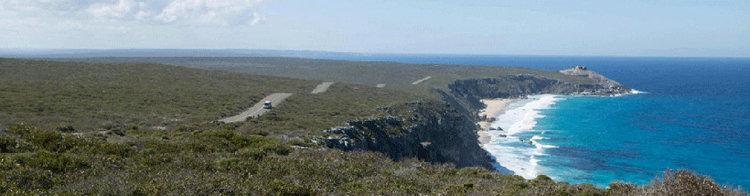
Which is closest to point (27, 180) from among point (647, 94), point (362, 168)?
point (362, 168)

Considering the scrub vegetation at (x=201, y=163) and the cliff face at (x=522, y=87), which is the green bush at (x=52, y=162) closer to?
the scrub vegetation at (x=201, y=163)

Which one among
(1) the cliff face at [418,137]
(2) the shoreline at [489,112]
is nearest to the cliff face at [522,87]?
(2) the shoreline at [489,112]

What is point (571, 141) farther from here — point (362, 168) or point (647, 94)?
point (647, 94)

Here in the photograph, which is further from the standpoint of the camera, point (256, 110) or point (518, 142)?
point (518, 142)

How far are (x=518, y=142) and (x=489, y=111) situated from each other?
33.5m

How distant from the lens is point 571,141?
66312 millimetres

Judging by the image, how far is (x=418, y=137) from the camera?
47.4 m

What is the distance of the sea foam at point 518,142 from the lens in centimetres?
5225

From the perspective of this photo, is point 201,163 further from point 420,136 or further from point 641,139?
point 641,139

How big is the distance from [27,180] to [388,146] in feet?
94.1

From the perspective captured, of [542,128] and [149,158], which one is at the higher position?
[149,158]

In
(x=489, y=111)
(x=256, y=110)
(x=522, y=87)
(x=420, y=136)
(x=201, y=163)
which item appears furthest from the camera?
(x=522, y=87)

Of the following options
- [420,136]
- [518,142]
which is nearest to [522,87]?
[518,142]

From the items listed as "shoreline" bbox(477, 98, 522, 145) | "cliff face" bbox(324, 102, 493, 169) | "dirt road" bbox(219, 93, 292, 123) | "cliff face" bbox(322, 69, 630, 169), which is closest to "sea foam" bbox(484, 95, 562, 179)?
"shoreline" bbox(477, 98, 522, 145)
